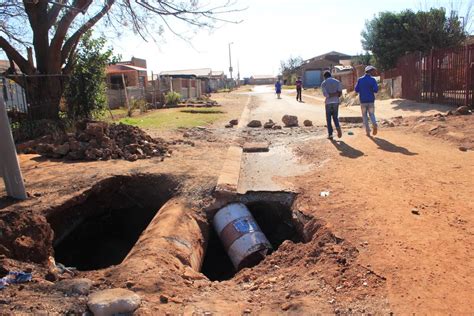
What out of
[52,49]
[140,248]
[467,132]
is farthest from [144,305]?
[52,49]

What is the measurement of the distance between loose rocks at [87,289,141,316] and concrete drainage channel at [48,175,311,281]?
1004 mm

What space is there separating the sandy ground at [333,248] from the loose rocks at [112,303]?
10 centimetres

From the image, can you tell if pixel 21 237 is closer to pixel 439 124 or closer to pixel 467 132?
pixel 467 132

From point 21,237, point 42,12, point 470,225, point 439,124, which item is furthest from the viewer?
point 42,12

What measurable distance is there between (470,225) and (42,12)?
1234cm

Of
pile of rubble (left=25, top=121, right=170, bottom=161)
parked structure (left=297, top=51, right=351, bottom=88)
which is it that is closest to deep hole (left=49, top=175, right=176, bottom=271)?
pile of rubble (left=25, top=121, right=170, bottom=161)

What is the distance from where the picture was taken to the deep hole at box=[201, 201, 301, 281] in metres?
6.64

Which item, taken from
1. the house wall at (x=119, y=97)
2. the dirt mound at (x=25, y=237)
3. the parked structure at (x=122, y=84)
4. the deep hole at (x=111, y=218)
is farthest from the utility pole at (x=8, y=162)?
the house wall at (x=119, y=97)

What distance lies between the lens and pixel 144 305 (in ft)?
11.3

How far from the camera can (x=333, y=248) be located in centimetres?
449

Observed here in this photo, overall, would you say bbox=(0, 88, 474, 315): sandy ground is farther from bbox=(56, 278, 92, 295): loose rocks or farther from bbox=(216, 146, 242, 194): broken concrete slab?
bbox=(216, 146, 242, 194): broken concrete slab

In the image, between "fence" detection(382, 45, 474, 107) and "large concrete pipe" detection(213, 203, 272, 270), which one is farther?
"fence" detection(382, 45, 474, 107)

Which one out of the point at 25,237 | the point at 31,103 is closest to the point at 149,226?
the point at 25,237

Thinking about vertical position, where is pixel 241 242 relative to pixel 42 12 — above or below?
below
